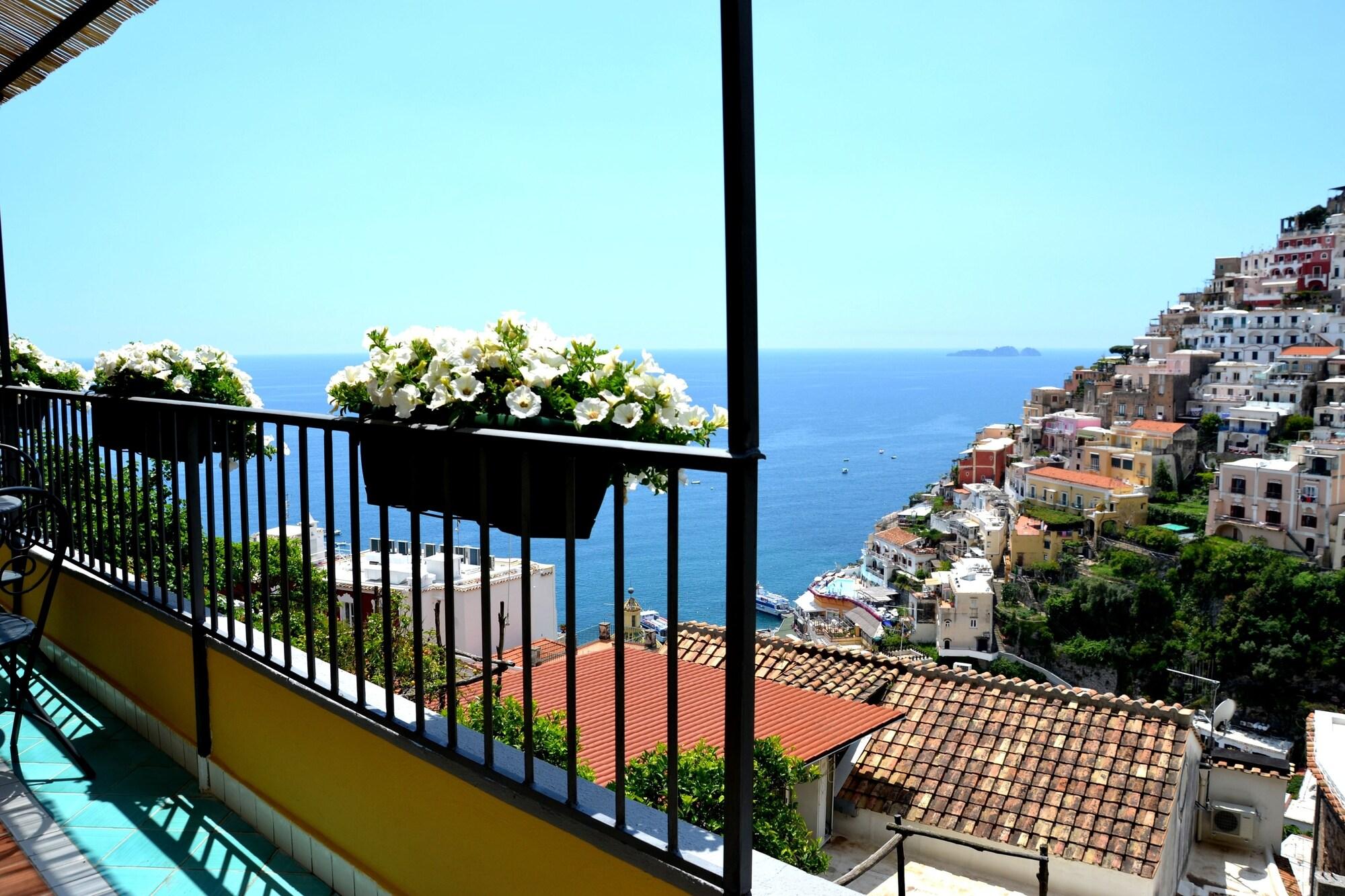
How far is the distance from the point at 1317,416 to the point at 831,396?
301ft

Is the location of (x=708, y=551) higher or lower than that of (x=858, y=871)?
lower

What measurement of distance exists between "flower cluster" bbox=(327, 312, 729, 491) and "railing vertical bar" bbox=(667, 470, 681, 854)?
0.63ft

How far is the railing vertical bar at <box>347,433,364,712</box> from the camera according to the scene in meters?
1.60

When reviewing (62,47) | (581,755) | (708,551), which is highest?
(62,47)

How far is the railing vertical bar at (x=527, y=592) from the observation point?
1.25m

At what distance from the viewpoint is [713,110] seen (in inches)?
42.1

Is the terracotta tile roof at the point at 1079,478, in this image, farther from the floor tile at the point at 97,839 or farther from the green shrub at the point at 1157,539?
the floor tile at the point at 97,839

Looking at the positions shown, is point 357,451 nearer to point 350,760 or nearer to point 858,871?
point 350,760

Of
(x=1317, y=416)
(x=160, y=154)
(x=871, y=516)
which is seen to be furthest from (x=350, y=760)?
(x=871, y=516)

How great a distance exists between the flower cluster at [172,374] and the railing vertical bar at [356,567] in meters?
1.10

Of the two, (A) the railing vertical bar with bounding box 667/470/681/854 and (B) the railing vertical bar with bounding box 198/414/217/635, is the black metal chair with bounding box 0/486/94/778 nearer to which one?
(B) the railing vertical bar with bounding box 198/414/217/635

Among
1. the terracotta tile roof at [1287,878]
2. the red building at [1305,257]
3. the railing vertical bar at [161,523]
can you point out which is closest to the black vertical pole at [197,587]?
the railing vertical bar at [161,523]

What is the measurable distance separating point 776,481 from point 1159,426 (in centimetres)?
3722

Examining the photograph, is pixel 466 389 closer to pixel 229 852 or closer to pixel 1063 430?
pixel 229 852
